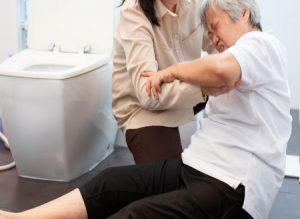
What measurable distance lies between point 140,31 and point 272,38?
0.47 metres

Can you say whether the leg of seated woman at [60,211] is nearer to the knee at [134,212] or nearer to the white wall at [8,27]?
the knee at [134,212]

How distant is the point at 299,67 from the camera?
276 cm

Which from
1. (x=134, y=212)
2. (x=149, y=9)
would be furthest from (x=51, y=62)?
(x=134, y=212)

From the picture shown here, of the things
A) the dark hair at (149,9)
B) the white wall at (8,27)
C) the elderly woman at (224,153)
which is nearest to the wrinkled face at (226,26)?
the elderly woman at (224,153)

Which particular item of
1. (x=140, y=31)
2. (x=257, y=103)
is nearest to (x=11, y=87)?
(x=140, y=31)

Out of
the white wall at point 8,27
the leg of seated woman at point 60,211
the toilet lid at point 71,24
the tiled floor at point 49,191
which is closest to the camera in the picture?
the leg of seated woman at point 60,211

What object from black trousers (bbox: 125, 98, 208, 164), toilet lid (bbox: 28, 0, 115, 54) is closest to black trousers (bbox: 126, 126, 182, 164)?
black trousers (bbox: 125, 98, 208, 164)

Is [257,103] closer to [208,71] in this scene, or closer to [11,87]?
[208,71]

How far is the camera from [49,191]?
1.78 m

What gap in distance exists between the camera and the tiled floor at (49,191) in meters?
1.65

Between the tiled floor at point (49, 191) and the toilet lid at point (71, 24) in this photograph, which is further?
the toilet lid at point (71, 24)

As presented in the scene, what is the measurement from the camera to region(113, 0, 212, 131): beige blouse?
4.29 feet

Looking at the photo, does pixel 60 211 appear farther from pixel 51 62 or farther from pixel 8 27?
pixel 8 27

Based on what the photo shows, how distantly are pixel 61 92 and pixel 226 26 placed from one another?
0.79m
